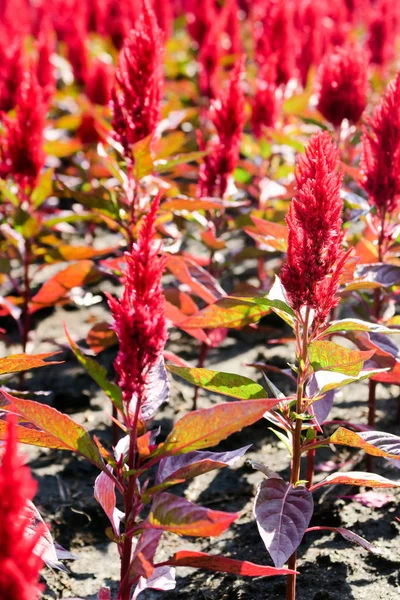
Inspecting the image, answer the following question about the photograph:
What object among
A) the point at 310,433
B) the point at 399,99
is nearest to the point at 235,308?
the point at 310,433

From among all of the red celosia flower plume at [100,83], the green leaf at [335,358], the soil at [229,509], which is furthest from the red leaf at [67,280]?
the red celosia flower plume at [100,83]

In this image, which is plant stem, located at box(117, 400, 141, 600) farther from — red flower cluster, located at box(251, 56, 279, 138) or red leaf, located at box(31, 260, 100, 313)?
red flower cluster, located at box(251, 56, 279, 138)

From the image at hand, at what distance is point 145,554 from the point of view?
1.78 metres

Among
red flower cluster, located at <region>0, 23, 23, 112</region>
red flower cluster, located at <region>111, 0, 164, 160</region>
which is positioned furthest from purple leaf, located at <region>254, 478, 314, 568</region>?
red flower cluster, located at <region>0, 23, 23, 112</region>

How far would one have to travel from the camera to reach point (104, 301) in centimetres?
437

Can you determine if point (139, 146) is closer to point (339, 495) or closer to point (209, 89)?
point (339, 495)

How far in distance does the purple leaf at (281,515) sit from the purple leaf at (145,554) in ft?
0.81

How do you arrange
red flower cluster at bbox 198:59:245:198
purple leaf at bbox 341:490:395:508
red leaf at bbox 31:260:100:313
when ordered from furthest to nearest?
red leaf at bbox 31:260:100:313
red flower cluster at bbox 198:59:245:198
purple leaf at bbox 341:490:395:508

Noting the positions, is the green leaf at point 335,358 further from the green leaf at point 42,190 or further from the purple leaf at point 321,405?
the green leaf at point 42,190

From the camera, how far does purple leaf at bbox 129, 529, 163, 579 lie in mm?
1768

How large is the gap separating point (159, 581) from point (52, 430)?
18.3 inches

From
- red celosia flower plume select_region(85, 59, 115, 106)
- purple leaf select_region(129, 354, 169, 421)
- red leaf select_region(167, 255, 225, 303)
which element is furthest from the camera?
red celosia flower plume select_region(85, 59, 115, 106)

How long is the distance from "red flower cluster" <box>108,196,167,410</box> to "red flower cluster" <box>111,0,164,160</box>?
118cm

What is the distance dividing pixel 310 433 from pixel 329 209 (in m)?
0.62
